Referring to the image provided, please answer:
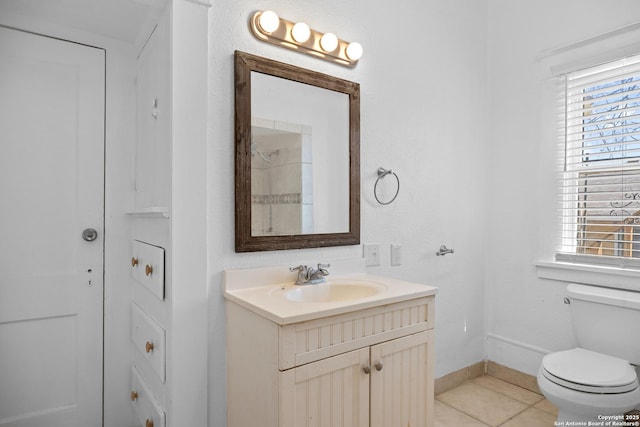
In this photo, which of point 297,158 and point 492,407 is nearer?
point 297,158

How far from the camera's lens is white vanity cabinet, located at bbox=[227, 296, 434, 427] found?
1.26m

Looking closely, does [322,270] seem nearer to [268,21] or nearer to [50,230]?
[268,21]

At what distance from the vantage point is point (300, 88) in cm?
181

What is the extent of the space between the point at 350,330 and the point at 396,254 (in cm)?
87

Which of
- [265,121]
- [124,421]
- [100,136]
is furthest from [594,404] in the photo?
[100,136]

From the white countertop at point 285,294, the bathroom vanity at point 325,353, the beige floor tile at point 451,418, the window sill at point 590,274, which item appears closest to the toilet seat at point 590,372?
the window sill at point 590,274

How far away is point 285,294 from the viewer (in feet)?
5.25

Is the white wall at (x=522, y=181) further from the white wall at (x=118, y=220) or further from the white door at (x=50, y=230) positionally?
the white door at (x=50, y=230)

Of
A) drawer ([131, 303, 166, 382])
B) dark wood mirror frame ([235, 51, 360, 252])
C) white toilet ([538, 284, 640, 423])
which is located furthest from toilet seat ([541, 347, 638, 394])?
drawer ([131, 303, 166, 382])

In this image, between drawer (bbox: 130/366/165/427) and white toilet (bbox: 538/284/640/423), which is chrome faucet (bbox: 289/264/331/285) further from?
white toilet (bbox: 538/284/640/423)

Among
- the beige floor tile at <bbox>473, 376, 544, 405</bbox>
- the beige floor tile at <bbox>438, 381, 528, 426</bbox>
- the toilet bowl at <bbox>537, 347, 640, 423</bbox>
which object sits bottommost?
the beige floor tile at <bbox>438, 381, 528, 426</bbox>

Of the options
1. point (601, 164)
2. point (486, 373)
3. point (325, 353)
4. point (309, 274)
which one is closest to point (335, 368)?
point (325, 353)

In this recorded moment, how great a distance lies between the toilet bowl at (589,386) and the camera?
161 centimetres

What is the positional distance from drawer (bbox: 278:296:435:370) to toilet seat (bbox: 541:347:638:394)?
669 millimetres
